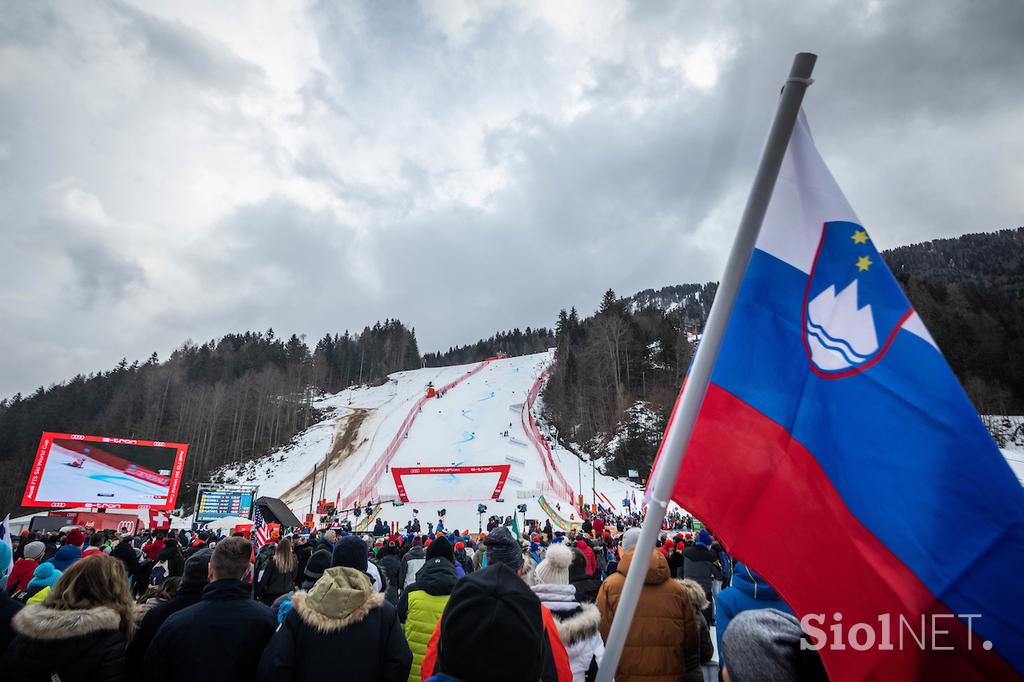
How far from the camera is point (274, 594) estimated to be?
5.67m

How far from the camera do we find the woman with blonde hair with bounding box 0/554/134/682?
255 cm

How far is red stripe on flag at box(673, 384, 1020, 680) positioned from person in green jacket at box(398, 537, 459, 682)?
6.39 feet

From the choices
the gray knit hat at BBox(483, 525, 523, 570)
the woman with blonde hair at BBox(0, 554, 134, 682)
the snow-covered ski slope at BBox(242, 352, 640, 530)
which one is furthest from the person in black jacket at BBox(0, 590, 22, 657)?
the snow-covered ski slope at BBox(242, 352, 640, 530)

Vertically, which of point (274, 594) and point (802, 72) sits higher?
point (802, 72)

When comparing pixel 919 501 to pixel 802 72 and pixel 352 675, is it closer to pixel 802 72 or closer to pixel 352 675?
pixel 802 72

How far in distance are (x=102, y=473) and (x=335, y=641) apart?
32181 mm

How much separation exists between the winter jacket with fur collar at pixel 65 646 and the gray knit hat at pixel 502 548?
233cm

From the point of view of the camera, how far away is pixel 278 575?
18.7 ft

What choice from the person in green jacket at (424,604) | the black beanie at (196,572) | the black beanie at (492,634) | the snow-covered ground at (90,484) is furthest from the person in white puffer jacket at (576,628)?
the snow-covered ground at (90,484)

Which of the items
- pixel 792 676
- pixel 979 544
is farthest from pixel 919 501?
pixel 792 676

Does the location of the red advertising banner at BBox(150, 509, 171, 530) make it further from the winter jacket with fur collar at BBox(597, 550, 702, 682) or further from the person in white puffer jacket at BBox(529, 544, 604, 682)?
the winter jacket with fur collar at BBox(597, 550, 702, 682)

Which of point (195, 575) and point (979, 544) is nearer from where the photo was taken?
point (979, 544)

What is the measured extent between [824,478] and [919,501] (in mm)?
327

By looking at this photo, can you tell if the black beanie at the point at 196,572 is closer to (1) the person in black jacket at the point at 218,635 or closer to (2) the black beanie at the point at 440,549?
(1) the person in black jacket at the point at 218,635
